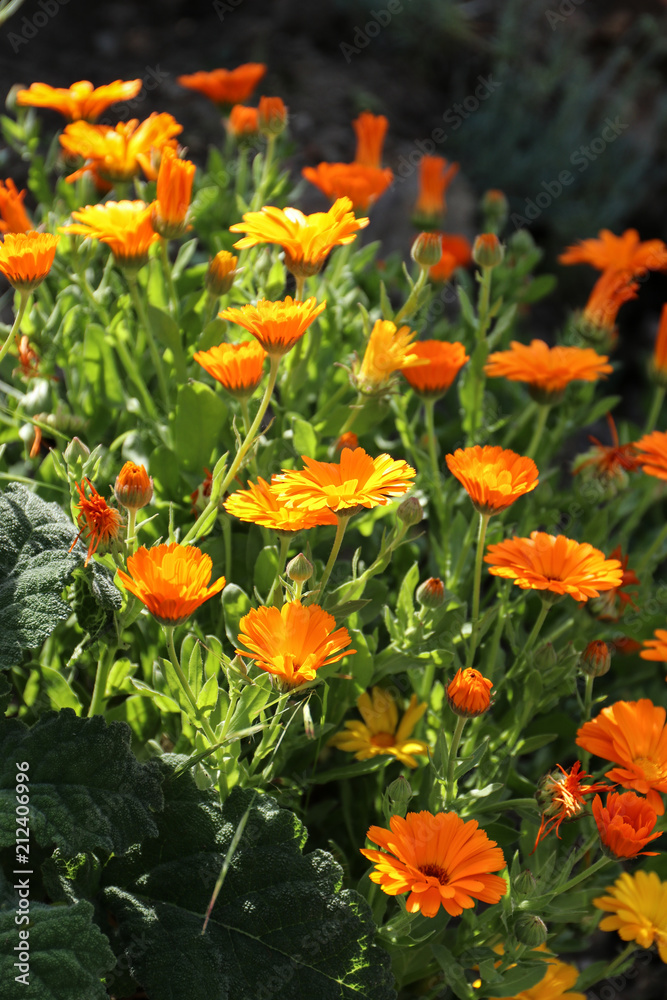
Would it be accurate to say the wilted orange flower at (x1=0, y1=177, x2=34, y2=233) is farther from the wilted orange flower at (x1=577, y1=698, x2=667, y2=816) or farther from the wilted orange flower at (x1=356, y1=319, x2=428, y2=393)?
the wilted orange flower at (x1=577, y1=698, x2=667, y2=816)

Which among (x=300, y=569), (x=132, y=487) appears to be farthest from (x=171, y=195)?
(x=300, y=569)

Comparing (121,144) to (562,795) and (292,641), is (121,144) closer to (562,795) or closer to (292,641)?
(292,641)

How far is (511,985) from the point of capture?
1.12 meters

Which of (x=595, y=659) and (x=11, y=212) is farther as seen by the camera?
(x=11, y=212)

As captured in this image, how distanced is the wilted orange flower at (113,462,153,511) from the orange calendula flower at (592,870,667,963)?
2.55ft

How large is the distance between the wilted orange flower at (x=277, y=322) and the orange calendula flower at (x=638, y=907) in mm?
818

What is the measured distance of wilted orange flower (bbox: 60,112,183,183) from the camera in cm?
144

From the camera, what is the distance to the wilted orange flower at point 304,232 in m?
1.11

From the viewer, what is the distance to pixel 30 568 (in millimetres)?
1134

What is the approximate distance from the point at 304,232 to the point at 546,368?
474mm

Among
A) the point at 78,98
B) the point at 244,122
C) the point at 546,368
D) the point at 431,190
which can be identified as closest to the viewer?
the point at 546,368

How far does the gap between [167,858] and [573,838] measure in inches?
24.3

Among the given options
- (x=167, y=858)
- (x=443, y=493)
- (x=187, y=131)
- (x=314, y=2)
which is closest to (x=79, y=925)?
(x=167, y=858)

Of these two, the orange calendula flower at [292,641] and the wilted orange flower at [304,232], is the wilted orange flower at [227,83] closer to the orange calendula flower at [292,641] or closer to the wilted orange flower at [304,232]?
the wilted orange flower at [304,232]
